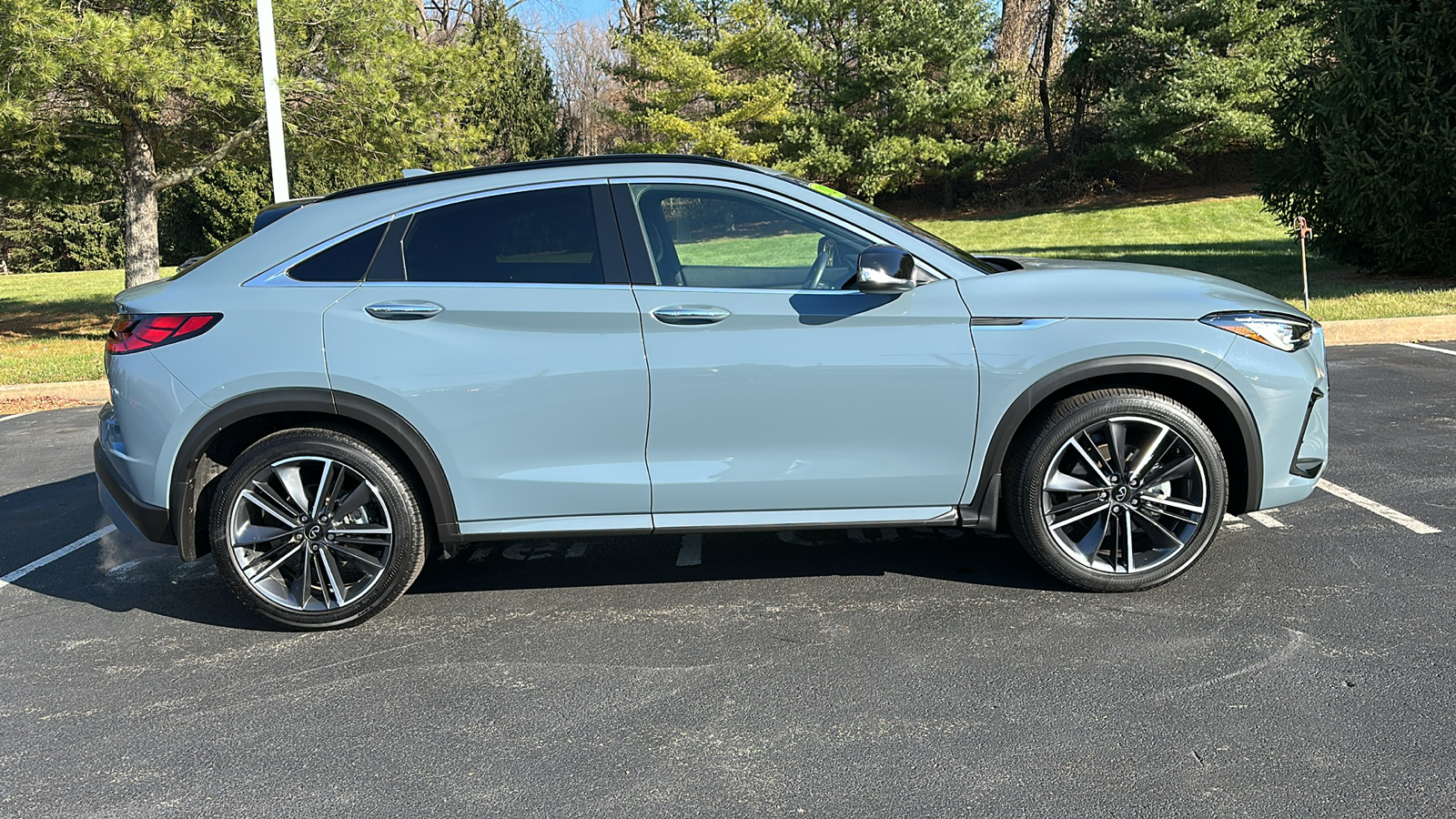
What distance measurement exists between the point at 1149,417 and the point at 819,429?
127 cm

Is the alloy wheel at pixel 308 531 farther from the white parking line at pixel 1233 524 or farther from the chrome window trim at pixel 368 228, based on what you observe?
the white parking line at pixel 1233 524

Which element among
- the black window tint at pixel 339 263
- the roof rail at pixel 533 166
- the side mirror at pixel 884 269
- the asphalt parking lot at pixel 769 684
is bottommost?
the asphalt parking lot at pixel 769 684

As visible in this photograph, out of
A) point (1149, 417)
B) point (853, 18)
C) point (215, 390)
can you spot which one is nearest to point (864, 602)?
point (1149, 417)

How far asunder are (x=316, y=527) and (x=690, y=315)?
1.67 metres

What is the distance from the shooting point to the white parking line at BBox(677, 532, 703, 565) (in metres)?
4.91

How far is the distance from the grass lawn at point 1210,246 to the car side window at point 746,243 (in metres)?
6.98

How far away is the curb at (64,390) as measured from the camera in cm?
1016

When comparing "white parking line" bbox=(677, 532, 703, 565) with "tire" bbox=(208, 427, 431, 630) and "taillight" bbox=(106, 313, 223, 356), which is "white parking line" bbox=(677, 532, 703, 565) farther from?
"taillight" bbox=(106, 313, 223, 356)

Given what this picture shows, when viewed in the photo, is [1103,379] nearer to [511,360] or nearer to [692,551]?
[692,551]

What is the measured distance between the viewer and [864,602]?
14.0 ft

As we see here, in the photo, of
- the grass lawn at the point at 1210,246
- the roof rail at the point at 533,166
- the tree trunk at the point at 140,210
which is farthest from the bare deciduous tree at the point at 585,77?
the roof rail at the point at 533,166

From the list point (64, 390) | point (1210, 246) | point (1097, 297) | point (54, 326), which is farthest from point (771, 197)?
point (1210, 246)

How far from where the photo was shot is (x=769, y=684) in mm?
3596

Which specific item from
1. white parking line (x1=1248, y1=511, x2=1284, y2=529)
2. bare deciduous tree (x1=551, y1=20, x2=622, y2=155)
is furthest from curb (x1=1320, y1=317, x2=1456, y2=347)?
bare deciduous tree (x1=551, y1=20, x2=622, y2=155)
